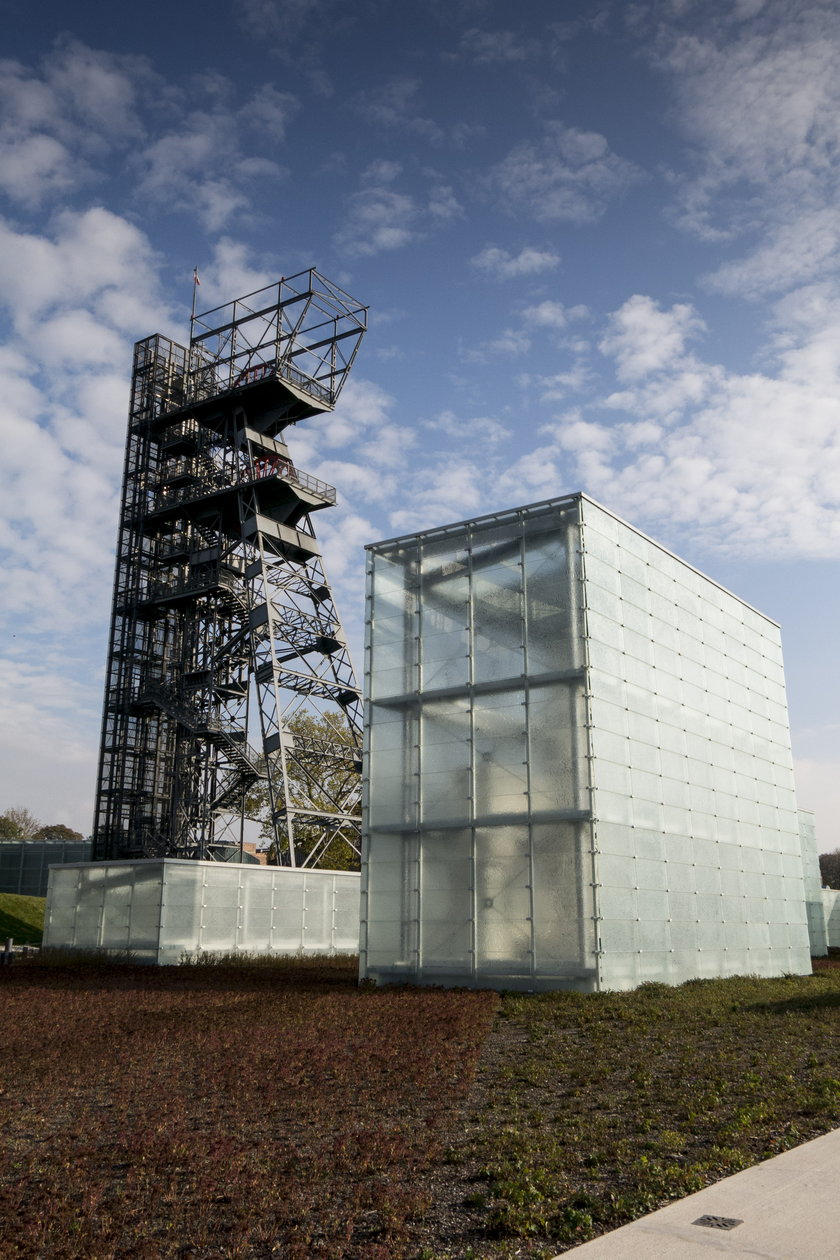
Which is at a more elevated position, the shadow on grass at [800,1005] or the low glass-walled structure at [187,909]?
the low glass-walled structure at [187,909]

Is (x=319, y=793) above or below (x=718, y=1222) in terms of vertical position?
above

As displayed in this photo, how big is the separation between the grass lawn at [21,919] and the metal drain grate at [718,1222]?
48.0 metres

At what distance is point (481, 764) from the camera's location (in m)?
26.6

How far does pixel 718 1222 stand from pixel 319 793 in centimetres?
5077

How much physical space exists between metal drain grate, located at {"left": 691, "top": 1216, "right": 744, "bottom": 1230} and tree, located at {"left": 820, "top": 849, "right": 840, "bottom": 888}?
412 ft

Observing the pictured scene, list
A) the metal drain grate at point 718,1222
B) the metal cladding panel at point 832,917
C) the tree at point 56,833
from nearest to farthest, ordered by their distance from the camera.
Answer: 1. the metal drain grate at point 718,1222
2. the metal cladding panel at point 832,917
3. the tree at point 56,833

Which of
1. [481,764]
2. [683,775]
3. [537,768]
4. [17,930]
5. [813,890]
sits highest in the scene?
[683,775]

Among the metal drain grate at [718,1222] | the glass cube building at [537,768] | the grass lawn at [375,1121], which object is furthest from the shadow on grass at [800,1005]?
the metal drain grate at [718,1222]

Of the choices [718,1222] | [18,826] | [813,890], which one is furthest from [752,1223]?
[18,826]

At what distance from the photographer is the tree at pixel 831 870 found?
128m

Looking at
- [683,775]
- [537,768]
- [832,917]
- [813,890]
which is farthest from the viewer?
[832,917]

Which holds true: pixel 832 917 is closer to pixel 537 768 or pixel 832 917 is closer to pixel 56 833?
pixel 537 768

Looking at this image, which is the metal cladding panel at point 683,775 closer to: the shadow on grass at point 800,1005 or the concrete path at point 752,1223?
the shadow on grass at point 800,1005

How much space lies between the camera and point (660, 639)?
30.7m
